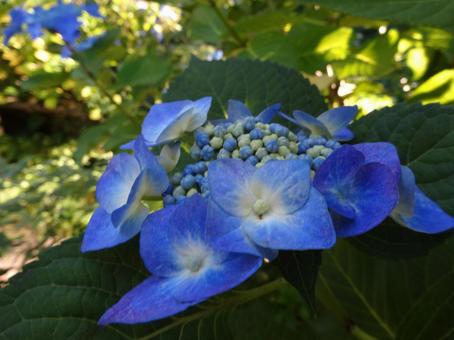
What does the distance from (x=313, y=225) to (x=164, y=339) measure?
0.68ft

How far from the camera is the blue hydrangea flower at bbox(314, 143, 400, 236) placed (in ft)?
1.07

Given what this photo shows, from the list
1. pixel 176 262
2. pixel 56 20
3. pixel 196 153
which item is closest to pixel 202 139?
pixel 196 153

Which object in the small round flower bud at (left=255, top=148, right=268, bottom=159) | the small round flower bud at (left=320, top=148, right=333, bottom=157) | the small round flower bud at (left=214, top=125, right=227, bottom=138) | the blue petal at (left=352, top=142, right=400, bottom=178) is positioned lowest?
the blue petal at (left=352, top=142, right=400, bottom=178)

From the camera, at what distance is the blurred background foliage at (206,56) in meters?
0.83

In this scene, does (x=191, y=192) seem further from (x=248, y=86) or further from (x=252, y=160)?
(x=248, y=86)

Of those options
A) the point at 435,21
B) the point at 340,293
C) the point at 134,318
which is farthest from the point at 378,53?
the point at 134,318

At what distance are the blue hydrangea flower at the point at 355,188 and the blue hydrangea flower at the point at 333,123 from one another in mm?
104

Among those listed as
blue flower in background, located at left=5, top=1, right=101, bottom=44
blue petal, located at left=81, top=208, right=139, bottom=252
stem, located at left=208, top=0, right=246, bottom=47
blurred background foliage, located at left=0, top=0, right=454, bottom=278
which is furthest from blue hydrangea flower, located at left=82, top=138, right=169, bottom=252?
blue flower in background, located at left=5, top=1, right=101, bottom=44

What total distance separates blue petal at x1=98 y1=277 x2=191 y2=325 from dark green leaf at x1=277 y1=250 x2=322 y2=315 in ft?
0.26

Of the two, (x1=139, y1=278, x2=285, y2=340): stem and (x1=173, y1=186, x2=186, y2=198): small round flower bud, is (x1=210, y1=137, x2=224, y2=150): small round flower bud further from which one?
(x1=139, y1=278, x2=285, y2=340): stem

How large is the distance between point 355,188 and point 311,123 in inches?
4.6

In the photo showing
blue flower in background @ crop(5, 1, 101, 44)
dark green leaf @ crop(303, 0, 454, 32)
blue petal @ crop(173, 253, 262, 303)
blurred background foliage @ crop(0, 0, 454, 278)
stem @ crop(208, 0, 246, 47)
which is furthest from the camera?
blue flower in background @ crop(5, 1, 101, 44)

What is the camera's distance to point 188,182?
367mm

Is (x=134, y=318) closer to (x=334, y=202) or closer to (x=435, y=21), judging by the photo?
(x=334, y=202)
